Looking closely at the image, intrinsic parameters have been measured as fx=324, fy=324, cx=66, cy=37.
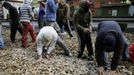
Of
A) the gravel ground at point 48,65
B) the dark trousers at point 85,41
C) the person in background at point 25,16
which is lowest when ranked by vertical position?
the gravel ground at point 48,65

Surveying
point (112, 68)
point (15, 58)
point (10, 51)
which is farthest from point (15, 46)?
point (112, 68)

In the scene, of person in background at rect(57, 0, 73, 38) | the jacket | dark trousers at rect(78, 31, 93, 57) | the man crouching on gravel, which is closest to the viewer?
the jacket

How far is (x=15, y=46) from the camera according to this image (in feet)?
37.7

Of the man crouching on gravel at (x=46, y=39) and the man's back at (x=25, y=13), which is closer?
the man crouching on gravel at (x=46, y=39)

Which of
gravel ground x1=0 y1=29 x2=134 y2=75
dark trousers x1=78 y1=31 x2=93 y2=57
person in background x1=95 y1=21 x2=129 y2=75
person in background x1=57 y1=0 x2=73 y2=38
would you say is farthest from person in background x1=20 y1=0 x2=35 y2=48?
person in background x1=95 y1=21 x2=129 y2=75

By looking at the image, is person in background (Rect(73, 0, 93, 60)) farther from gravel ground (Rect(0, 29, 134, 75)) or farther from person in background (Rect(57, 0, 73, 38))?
person in background (Rect(57, 0, 73, 38))

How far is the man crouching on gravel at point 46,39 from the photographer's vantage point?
866 centimetres

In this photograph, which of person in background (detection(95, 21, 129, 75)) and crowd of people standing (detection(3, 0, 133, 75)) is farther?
crowd of people standing (detection(3, 0, 133, 75))

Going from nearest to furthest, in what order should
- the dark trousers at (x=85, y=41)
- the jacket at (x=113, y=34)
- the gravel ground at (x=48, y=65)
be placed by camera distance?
the jacket at (x=113, y=34), the gravel ground at (x=48, y=65), the dark trousers at (x=85, y=41)

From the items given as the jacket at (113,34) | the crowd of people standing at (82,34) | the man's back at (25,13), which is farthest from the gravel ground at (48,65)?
the man's back at (25,13)

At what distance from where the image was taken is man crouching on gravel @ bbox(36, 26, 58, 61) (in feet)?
28.4

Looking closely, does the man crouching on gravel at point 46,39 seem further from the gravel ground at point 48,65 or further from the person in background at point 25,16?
the person in background at point 25,16

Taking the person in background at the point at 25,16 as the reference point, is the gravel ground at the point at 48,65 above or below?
below

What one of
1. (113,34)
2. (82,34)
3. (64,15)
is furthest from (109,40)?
(64,15)
